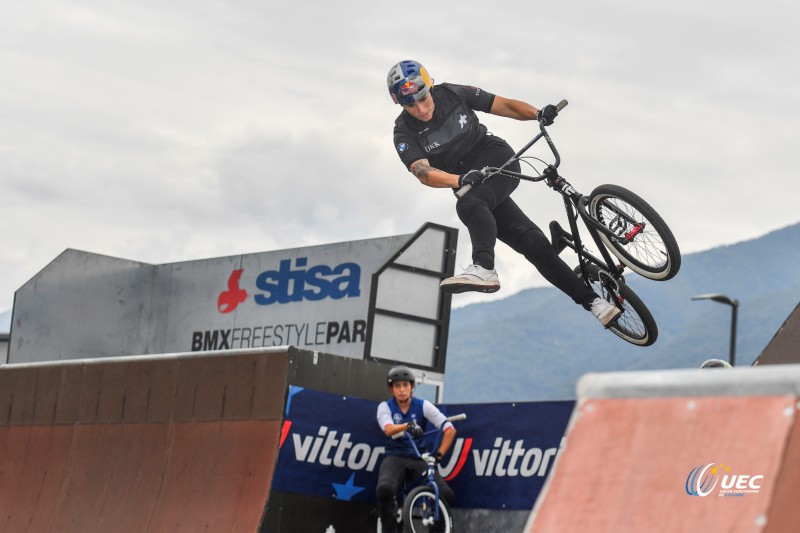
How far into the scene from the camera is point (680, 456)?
524cm

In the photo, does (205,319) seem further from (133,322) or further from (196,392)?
(196,392)

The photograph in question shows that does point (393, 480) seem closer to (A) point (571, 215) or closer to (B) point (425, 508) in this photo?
(B) point (425, 508)

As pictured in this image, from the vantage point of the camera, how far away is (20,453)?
14.8 meters

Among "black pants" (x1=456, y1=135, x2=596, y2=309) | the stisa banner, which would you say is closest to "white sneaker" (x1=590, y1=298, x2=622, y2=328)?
"black pants" (x1=456, y1=135, x2=596, y2=309)

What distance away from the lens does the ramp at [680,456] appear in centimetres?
489

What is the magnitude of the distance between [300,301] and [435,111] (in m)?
12.4

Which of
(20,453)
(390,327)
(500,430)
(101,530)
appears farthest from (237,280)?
(500,430)

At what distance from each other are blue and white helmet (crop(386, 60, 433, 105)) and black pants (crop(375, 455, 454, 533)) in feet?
Answer: 10.7

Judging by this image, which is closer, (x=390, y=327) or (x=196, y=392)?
(x=196, y=392)

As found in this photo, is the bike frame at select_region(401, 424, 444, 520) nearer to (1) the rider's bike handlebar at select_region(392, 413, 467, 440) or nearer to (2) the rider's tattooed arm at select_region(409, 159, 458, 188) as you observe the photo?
(1) the rider's bike handlebar at select_region(392, 413, 467, 440)

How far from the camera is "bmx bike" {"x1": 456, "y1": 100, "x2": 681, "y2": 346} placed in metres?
9.62

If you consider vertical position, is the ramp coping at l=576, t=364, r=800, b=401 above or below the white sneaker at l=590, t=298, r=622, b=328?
below

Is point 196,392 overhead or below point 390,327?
below

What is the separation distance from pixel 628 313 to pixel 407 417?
2.32 meters
